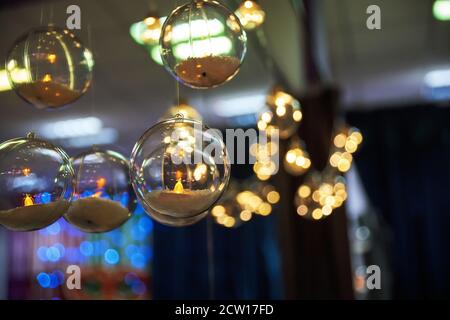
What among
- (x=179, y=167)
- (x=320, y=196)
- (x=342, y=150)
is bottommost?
(x=179, y=167)

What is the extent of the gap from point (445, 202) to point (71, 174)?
28.0ft

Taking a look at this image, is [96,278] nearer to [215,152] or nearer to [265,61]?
[265,61]

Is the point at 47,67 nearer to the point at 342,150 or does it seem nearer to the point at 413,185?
the point at 342,150

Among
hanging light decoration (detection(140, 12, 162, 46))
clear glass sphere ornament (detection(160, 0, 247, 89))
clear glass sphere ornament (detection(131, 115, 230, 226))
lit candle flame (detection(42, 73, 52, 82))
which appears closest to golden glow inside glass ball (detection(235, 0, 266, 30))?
hanging light decoration (detection(140, 12, 162, 46))

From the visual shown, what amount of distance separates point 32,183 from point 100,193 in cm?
36

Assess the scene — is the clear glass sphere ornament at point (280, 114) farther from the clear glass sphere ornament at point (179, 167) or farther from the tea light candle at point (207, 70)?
the clear glass sphere ornament at point (179, 167)

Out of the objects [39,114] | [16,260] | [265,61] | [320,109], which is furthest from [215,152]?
[16,260]

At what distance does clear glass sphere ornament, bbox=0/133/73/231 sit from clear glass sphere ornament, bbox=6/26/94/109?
10.3 inches

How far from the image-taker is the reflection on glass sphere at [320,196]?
16.2ft

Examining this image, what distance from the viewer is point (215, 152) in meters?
1.54

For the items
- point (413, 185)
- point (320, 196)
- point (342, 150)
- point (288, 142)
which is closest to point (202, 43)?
point (320, 196)

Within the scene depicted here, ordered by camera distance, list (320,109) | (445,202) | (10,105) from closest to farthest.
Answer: (10,105), (320,109), (445,202)

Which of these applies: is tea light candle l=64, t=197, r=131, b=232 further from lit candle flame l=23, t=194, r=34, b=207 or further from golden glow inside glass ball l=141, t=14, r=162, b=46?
golden glow inside glass ball l=141, t=14, r=162, b=46

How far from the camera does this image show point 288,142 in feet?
18.7
